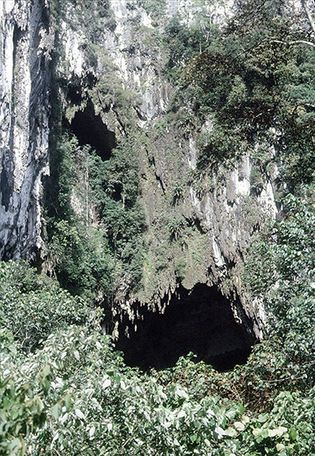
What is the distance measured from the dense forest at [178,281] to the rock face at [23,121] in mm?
1219

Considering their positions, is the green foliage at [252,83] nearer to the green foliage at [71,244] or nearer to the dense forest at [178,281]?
the dense forest at [178,281]

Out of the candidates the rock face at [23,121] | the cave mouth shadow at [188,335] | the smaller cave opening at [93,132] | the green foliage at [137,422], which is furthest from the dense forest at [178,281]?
the cave mouth shadow at [188,335]

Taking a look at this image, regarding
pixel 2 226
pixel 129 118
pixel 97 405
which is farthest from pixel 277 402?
pixel 129 118

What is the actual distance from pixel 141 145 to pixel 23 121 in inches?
323

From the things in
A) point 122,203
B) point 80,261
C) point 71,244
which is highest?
point 122,203

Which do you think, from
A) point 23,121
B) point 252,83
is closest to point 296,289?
point 23,121

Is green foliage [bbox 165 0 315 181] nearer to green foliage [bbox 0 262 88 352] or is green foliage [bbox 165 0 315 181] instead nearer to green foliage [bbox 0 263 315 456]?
green foliage [bbox 0 263 315 456]

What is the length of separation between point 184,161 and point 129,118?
3.07 metres

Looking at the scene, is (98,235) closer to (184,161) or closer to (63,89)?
(184,161)

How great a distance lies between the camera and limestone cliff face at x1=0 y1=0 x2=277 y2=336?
14.3 meters

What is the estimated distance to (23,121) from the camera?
14.5 metres

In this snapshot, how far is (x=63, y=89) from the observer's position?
67.8ft

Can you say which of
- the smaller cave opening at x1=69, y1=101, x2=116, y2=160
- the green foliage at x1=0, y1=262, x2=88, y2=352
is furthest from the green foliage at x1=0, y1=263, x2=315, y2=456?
the smaller cave opening at x1=69, y1=101, x2=116, y2=160

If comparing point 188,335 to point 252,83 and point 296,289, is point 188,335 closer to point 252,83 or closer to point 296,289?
point 252,83
